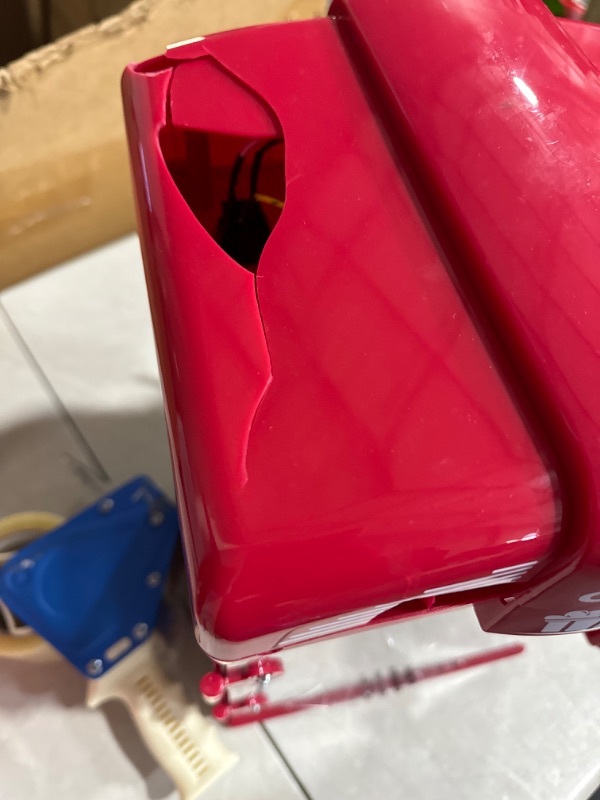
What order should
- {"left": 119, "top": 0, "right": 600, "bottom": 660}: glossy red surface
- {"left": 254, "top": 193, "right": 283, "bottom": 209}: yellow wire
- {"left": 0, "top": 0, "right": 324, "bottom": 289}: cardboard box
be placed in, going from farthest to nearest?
{"left": 0, "top": 0, "right": 324, "bottom": 289}: cardboard box, {"left": 254, "top": 193, "right": 283, "bottom": 209}: yellow wire, {"left": 119, "top": 0, "right": 600, "bottom": 660}: glossy red surface

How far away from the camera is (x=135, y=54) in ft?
1.51

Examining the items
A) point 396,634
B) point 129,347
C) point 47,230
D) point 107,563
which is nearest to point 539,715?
point 396,634

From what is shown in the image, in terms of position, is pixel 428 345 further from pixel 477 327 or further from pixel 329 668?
pixel 329 668

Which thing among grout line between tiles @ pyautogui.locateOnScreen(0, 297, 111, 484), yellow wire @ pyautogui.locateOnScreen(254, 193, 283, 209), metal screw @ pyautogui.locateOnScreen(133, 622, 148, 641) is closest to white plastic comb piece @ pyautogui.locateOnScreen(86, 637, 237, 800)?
metal screw @ pyautogui.locateOnScreen(133, 622, 148, 641)

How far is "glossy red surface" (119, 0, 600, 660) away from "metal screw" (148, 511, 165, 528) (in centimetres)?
15

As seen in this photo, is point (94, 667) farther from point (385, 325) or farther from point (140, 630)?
point (385, 325)

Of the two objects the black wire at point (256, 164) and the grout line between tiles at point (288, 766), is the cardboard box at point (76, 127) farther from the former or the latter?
the grout line between tiles at point (288, 766)

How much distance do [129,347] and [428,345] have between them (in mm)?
316

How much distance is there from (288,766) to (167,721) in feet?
0.23

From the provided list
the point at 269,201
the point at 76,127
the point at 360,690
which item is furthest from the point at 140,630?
the point at 76,127

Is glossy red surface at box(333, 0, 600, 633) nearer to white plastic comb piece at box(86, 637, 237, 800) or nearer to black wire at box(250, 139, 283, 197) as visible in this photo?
black wire at box(250, 139, 283, 197)

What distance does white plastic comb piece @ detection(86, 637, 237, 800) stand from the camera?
36 cm

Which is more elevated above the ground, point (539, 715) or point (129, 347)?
A: point (129, 347)

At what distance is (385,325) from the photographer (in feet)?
0.80
